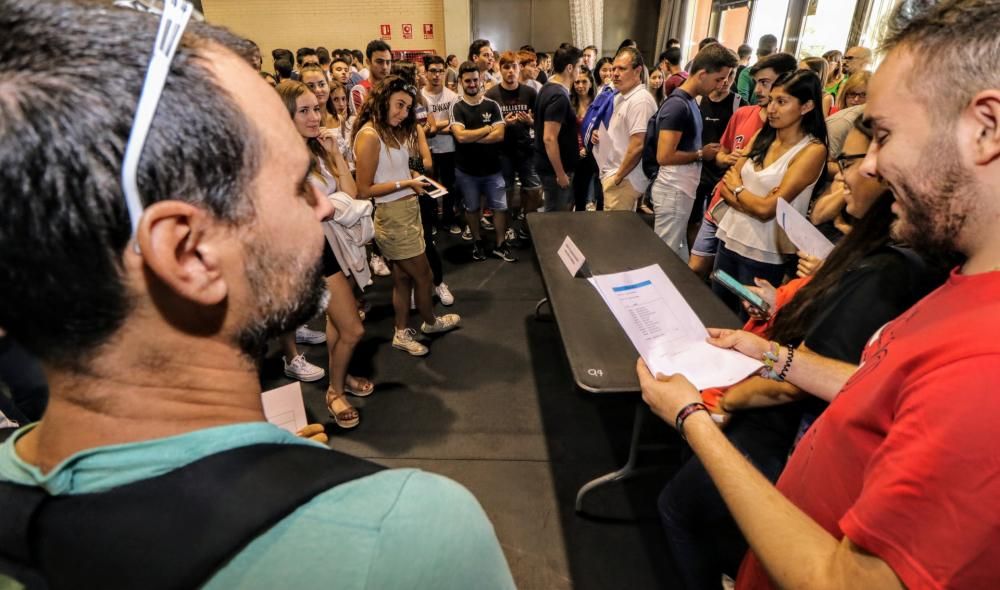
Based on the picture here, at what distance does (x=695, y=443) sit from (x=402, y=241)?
78.3 inches

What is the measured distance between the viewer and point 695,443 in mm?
877

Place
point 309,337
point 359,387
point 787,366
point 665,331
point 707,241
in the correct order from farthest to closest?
point 309,337 < point 707,241 < point 359,387 < point 665,331 < point 787,366

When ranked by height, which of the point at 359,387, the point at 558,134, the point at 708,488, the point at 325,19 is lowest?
the point at 359,387

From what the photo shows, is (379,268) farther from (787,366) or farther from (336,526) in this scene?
(336,526)

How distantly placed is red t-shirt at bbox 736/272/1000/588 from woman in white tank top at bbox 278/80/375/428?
5.91 feet

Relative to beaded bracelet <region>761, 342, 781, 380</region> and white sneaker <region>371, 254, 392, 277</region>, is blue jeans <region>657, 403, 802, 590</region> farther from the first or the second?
white sneaker <region>371, 254, 392, 277</region>

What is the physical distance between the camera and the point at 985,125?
0.60 m

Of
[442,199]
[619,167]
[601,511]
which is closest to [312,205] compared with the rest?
[601,511]

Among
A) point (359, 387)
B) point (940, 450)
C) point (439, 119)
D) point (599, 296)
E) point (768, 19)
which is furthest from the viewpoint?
point (768, 19)

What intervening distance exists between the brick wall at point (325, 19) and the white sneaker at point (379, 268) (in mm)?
7674

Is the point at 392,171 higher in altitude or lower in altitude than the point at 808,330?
higher

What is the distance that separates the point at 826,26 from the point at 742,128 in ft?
13.1

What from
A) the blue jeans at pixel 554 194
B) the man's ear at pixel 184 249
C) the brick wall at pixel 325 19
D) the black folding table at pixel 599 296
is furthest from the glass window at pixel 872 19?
the brick wall at pixel 325 19

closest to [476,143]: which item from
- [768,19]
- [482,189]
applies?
[482,189]
